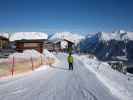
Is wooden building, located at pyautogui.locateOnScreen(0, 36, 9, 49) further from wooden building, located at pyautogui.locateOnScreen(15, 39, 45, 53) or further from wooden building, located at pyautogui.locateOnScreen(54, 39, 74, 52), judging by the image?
wooden building, located at pyautogui.locateOnScreen(54, 39, 74, 52)

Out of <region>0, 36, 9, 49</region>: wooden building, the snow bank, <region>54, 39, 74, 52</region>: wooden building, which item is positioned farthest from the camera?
<region>54, 39, 74, 52</region>: wooden building

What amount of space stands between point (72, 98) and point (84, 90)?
2.12 metres

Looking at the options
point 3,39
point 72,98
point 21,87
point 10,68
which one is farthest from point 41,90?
point 3,39

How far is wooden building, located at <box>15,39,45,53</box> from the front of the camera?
118ft

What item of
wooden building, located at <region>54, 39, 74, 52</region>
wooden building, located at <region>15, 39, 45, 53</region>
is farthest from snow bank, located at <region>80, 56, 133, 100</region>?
wooden building, located at <region>54, 39, 74, 52</region>

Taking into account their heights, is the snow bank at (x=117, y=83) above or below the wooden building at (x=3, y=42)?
below

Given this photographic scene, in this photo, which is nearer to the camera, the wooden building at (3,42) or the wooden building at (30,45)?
the wooden building at (30,45)

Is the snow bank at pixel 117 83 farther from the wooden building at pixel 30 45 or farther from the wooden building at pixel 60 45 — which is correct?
the wooden building at pixel 60 45

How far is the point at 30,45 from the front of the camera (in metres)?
36.9

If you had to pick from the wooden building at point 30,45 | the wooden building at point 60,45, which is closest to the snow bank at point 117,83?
the wooden building at point 30,45

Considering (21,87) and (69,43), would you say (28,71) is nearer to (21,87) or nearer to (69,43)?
(21,87)

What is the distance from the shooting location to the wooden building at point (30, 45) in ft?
118

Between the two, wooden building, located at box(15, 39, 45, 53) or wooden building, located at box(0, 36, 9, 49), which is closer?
wooden building, located at box(15, 39, 45, 53)

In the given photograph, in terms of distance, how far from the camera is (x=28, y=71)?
771 inches
